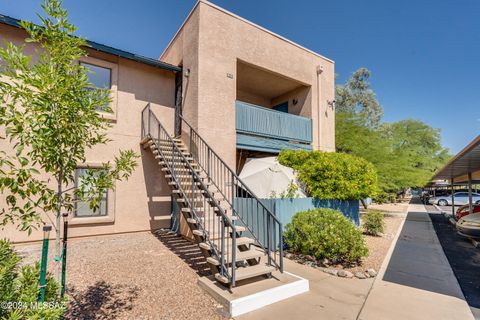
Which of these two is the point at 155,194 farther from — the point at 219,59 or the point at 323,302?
the point at 323,302

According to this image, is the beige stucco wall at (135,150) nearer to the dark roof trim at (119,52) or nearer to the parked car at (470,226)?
the dark roof trim at (119,52)

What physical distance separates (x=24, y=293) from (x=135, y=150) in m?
7.54

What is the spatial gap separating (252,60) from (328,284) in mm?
8586

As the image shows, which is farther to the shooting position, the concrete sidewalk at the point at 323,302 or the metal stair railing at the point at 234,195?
the metal stair railing at the point at 234,195

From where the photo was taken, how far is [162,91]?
1048 centimetres

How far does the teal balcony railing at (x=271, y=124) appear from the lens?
10055 mm

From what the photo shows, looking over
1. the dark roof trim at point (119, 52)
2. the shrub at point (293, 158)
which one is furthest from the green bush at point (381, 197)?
the dark roof trim at point (119, 52)

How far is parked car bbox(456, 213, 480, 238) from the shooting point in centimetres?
927

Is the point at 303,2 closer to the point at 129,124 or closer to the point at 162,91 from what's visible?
the point at 162,91

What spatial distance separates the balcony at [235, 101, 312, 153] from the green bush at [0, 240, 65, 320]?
7.69 meters

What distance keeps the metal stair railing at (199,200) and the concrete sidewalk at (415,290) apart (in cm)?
248

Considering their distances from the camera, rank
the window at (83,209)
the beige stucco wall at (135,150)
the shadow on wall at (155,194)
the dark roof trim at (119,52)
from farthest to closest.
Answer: the shadow on wall at (155,194), the beige stucco wall at (135,150), the window at (83,209), the dark roof trim at (119,52)

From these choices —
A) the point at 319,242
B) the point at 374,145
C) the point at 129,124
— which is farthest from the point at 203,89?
the point at 374,145

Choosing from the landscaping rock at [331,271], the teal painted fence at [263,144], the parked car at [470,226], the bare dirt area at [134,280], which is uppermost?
the teal painted fence at [263,144]
